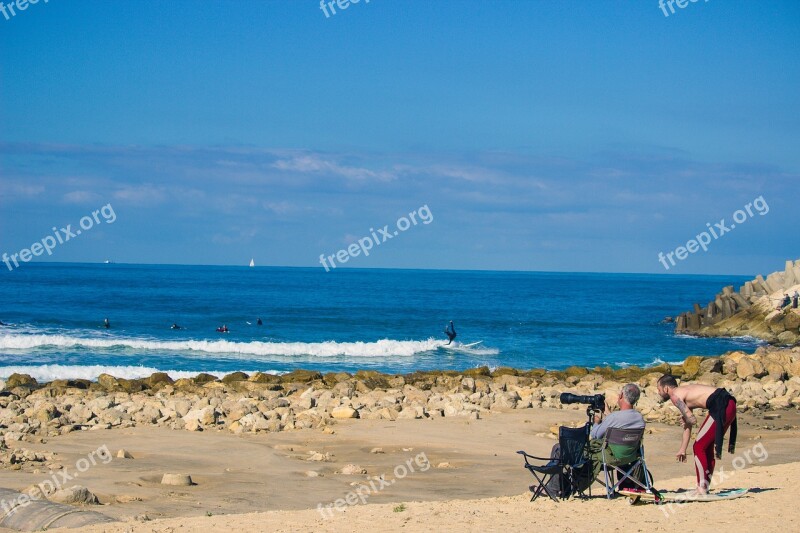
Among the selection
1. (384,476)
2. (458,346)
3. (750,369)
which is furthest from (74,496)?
(458,346)

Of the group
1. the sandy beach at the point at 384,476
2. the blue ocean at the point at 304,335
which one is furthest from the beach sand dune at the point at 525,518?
the blue ocean at the point at 304,335

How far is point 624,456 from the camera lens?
9.07m

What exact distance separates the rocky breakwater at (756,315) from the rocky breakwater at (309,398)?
822 inches

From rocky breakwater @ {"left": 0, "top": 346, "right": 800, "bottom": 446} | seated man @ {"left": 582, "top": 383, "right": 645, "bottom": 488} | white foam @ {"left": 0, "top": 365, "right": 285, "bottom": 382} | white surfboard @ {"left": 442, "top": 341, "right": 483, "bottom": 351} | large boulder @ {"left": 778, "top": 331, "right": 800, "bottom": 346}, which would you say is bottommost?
seated man @ {"left": 582, "top": 383, "right": 645, "bottom": 488}

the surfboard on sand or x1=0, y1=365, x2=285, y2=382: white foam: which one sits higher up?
x1=0, y1=365, x2=285, y2=382: white foam

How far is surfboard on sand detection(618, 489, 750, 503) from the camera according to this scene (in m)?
9.00

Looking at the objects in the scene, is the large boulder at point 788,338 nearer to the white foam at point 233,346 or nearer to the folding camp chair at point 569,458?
the white foam at point 233,346

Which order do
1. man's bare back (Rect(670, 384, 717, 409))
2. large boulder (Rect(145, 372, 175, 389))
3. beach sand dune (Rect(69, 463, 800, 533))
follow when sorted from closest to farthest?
beach sand dune (Rect(69, 463, 800, 533)), man's bare back (Rect(670, 384, 717, 409)), large boulder (Rect(145, 372, 175, 389))

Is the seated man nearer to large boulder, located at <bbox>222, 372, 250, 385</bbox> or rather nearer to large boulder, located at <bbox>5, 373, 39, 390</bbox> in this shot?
large boulder, located at <bbox>222, 372, 250, 385</bbox>

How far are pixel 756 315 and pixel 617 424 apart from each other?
44043 millimetres

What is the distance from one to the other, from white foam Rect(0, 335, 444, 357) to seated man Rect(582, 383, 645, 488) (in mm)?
29708

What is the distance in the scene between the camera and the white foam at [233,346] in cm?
3744

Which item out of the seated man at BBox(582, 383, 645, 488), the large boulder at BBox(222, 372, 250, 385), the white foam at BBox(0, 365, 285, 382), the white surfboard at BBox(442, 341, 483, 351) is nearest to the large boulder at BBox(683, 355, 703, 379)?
the large boulder at BBox(222, 372, 250, 385)

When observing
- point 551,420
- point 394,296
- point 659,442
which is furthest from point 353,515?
point 394,296
